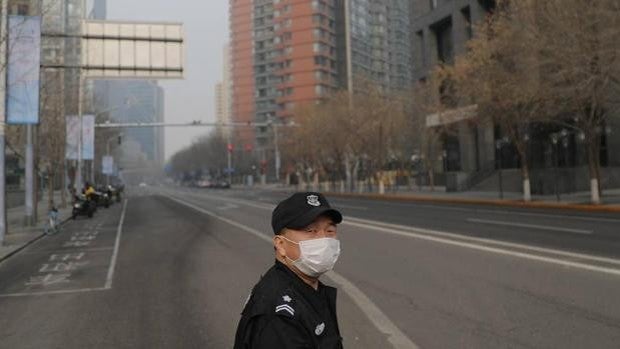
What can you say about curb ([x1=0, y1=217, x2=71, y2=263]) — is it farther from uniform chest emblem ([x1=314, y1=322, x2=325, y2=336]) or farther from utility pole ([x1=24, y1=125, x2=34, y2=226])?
uniform chest emblem ([x1=314, y1=322, x2=325, y2=336])

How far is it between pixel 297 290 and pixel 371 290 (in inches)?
227

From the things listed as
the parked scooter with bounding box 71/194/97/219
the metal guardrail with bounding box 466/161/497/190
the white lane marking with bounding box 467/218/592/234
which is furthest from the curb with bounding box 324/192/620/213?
the parked scooter with bounding box 71/194/97/219

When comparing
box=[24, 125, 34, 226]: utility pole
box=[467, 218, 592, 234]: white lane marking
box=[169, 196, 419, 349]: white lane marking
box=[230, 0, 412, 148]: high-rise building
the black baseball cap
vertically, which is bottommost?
box=[169, 196, 419, 349]: white lane marking

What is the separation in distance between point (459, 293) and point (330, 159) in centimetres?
5164

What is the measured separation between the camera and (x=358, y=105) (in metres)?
45.2

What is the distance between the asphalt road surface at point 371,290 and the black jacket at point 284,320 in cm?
337

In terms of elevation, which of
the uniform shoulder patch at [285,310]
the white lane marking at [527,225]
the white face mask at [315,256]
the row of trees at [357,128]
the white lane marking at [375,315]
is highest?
the row of trees at [357,128]

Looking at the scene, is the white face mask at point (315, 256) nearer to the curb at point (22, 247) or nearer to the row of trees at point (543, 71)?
the curb at point (22, 247)

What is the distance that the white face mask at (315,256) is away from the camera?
7.57 ft

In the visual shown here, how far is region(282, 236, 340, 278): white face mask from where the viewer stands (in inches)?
90.8

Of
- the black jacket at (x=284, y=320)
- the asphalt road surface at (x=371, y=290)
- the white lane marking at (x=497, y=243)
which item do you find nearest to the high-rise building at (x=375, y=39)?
the white lane marking at (x=497, y=243)

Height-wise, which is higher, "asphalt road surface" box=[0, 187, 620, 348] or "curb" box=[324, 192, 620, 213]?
"curb" box=[324, 192, 620, 213]

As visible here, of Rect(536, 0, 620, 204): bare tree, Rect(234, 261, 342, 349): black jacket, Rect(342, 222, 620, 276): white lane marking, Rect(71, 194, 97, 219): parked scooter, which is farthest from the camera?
Rect(71, 194, 97, 219): parked scooter

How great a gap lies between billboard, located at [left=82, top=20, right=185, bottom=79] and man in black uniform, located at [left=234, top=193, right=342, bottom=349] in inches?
774
